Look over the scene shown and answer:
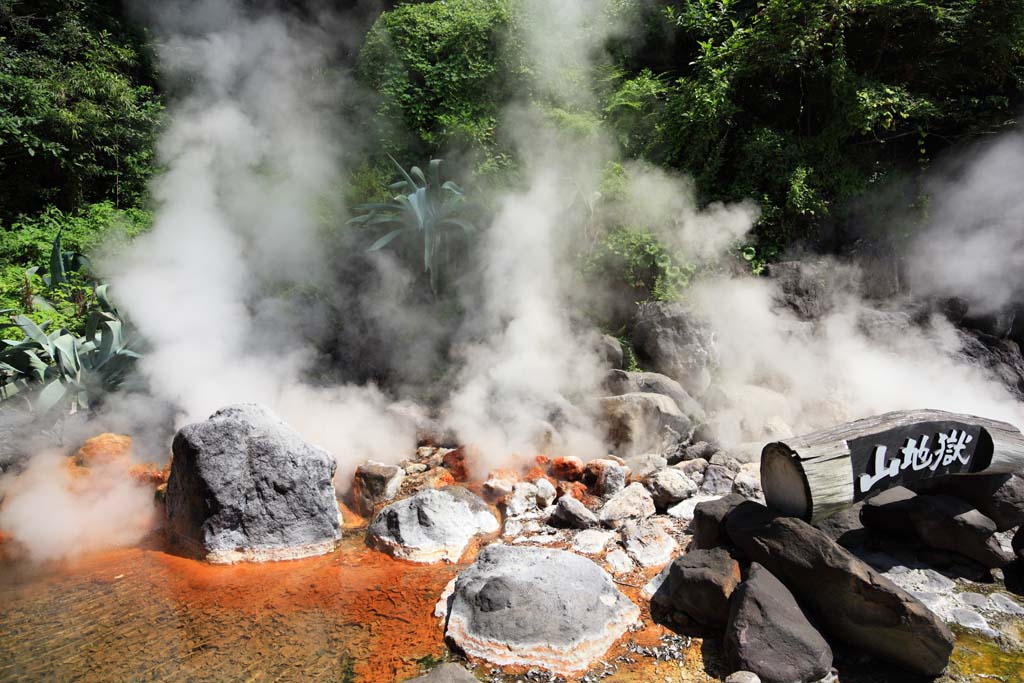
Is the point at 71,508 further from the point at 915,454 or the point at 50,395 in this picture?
the point at 915,454

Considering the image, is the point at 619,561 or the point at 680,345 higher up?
the point at 680,345

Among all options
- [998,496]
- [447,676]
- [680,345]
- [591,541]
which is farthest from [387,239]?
[998,496]

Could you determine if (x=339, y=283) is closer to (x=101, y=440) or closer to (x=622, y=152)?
(x=101, y=440)

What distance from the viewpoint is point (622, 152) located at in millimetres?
9359

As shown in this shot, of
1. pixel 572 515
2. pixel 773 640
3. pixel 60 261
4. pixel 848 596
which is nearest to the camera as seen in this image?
pixel 773 640

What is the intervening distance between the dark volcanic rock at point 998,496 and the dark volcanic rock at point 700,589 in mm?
1773

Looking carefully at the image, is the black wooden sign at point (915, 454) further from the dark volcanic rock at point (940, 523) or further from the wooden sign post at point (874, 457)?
the dark volcanic rock at point (940, 523)

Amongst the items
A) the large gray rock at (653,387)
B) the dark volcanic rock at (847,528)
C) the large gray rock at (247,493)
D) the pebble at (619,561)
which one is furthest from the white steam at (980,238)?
the large gray rock at (247,493)

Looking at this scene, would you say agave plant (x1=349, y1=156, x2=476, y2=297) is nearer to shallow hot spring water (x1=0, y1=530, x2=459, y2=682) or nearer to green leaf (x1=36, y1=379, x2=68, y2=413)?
green leaf (x1=36, y1=379, x2=68, y2=413)

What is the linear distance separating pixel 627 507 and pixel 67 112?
33.6 feet

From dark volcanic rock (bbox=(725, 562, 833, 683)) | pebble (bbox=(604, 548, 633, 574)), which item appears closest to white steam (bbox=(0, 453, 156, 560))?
pebble (bbox=(604, 548, 633, 574))

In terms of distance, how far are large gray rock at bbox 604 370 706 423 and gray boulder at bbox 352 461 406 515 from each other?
2.88 m

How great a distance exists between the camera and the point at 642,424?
604 cm

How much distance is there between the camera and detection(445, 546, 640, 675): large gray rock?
2.86 meters
